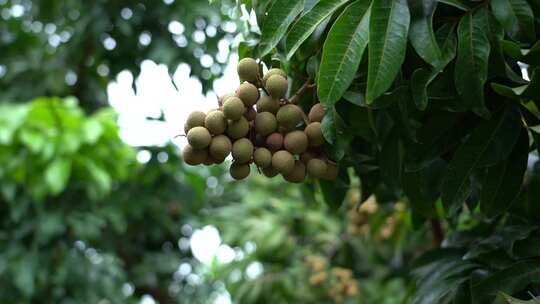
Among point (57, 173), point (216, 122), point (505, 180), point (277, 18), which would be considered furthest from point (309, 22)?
point (57, 173)

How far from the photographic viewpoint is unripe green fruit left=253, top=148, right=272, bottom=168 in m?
0.88

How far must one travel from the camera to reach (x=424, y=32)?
0.80 m

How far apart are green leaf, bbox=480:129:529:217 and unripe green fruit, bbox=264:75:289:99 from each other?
10.5 inches

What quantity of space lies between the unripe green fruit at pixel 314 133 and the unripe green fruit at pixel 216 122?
10 centimetres

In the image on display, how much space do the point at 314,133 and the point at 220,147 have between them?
11cm

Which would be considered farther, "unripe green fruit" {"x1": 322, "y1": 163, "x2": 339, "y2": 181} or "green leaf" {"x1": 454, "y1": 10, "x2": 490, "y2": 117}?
"unripe green fruit" {"x1": 322, "y1": 163, "x2": 339, "y2": 181}

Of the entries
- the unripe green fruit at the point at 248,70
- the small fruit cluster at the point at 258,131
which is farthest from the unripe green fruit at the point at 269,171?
the unripe green fruit at the point at 248,70

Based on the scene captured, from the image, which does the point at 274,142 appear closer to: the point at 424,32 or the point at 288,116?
the point at 288,116

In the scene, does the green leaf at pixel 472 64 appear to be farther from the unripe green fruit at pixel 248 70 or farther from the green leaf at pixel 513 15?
the unripe green fruit at pixel 248 70

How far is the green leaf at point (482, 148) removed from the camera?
891 millimetres

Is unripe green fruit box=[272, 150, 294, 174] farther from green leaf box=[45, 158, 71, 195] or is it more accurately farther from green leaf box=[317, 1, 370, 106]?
green leaf box=[45, 158, 71, 195]

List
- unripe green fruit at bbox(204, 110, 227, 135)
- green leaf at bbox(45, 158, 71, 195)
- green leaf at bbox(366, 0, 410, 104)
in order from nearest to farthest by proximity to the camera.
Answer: green leaf at bbox(366, 0, 410, 104) → unripe green fruit at bbox(204, 110, 227, 135) → green leaf at bbox(45, 158, 71, 195)

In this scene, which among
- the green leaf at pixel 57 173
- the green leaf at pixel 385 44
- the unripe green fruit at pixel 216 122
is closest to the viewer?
the green leaf at pixel 385 44

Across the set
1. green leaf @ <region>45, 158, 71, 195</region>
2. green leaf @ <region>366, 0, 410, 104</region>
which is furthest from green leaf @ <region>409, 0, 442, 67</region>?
green leaf @ <region>45, 158, 71, 195</region>
